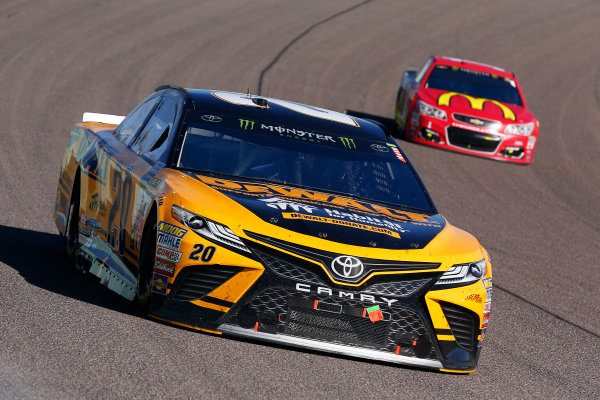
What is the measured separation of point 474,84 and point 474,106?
1.11 meters

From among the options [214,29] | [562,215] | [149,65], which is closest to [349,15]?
[214,29]

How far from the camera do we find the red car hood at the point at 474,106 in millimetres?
17516

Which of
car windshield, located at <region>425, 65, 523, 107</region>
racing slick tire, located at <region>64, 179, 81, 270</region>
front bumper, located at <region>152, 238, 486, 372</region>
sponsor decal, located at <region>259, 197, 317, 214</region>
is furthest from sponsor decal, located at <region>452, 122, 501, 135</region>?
front bumper, located at <region>152, 238, 486, 372</region>

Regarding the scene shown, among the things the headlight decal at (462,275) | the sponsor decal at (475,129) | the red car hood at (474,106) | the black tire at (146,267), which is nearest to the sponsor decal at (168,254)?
the black tire at (146,267)

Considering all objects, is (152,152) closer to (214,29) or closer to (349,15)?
(214,29)

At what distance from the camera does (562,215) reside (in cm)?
1383

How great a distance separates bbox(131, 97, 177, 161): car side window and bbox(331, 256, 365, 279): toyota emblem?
158 cm

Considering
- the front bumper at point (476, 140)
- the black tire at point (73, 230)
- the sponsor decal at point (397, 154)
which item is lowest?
the front bumper at point (476, 140)

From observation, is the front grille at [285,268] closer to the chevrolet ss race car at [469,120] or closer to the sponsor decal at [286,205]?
the sponsor decal at [286,205]

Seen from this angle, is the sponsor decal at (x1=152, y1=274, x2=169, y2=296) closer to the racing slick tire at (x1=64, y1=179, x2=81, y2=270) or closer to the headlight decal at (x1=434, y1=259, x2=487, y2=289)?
the headlight decal at (x1=434, y1=259, x2=487, y2=289)

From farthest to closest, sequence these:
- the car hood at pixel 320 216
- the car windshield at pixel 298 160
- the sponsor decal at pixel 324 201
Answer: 1. the car windshield at pixel 298 160
2. the sponsor decal at pixel 324 201
3. the car hood at pixel 320 216

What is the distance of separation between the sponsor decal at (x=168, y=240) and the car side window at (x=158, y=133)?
109cm

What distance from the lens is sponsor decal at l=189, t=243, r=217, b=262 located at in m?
5.54

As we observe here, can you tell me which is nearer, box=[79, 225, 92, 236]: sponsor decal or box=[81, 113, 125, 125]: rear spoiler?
box=[79, 225, 92, 236]: sponsor decal
